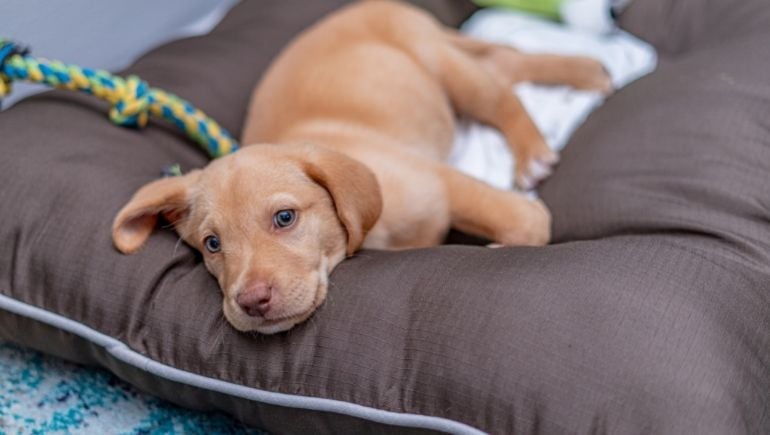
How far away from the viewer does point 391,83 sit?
240 centimetres

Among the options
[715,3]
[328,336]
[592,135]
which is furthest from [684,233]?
[715,3]

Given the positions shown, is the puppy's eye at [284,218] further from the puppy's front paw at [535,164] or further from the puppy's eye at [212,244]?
the puppy's front paw at [535,164]

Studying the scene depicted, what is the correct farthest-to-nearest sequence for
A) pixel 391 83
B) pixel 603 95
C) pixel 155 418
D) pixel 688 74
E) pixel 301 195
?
pixel 603 95, pixel 391 83, pixel 688 74, pixel 155 418, pixel 301 195

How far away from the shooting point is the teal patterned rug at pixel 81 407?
179 centimetres

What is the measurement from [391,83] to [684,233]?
102cm

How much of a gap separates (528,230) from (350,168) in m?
0.51

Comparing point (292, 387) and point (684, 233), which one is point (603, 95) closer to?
point (684, 233)

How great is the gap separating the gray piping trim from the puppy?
0.43 feet

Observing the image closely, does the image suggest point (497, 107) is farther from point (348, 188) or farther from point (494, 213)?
point (348, 188)

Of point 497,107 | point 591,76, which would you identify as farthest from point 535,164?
point 591,76

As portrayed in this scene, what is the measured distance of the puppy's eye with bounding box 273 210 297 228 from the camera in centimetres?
164

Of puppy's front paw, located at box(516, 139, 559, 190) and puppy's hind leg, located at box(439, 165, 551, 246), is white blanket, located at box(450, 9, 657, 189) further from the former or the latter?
puppy's hind leg, located at box(439, 165, 551, 246)

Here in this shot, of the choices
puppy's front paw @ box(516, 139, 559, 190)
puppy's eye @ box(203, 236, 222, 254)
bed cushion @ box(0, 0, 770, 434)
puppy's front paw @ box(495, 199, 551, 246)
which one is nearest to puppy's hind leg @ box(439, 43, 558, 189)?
puppy's front paw @ box(516, 139, 559, 190)

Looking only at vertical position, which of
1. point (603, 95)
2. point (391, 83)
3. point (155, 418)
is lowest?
point (155, 418)
